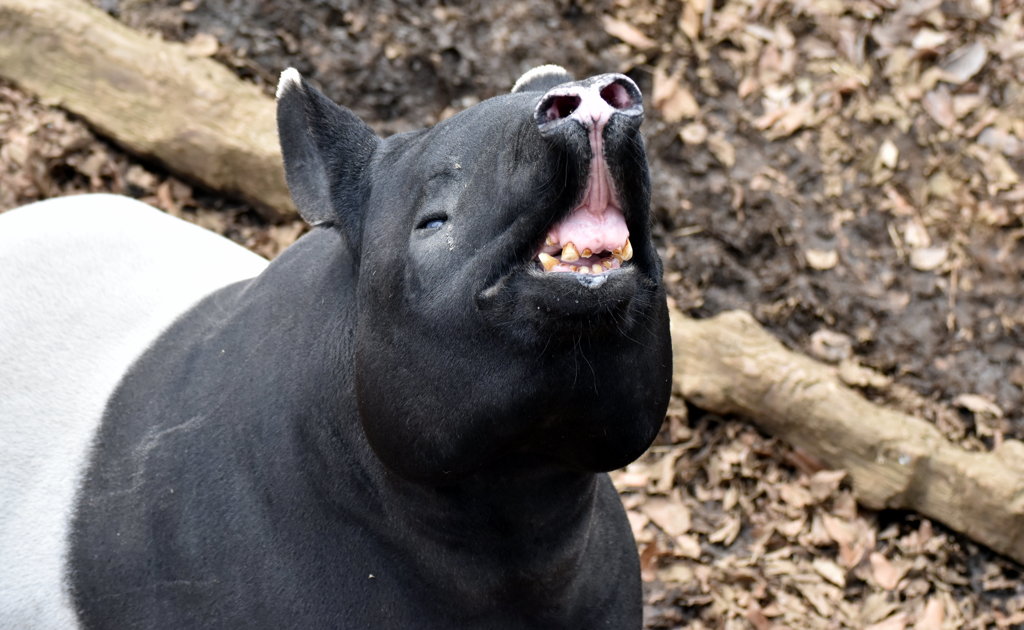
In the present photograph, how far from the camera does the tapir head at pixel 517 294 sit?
2461mm

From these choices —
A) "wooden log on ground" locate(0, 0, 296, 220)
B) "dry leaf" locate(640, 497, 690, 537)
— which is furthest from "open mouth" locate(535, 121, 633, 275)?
"wooden log on ground" locate(0, 0, 296, 220)

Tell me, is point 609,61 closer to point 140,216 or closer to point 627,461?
point 140,216

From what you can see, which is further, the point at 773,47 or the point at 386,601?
the point at 773,47

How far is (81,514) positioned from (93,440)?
22 cm

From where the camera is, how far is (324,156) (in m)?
3.25

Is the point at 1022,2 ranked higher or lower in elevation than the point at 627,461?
lower

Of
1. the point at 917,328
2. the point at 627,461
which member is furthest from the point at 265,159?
the point at 627,461

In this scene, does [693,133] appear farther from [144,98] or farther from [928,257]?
[144,98]

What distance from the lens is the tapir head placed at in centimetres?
246

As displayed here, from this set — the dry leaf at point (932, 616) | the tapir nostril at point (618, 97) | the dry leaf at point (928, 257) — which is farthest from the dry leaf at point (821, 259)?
the tapir nostril at point (618, 97)

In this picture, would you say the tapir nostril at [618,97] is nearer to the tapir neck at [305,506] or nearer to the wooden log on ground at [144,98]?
the tapir neck at [305,506]

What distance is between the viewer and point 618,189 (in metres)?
2.51

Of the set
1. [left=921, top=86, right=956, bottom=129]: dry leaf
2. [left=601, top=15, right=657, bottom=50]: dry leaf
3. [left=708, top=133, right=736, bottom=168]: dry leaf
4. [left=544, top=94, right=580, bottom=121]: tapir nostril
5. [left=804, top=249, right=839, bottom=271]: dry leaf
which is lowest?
[left=804, top=249, right=839, bottom=271]: dry leaf

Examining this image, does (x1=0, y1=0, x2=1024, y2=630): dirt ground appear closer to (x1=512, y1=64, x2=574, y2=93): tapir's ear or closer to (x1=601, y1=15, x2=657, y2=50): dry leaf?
(x1=601, y1=15, x2=657, y2=50): dry leaf
